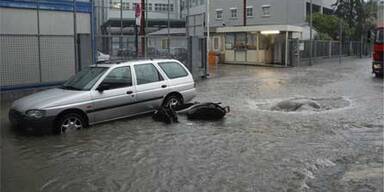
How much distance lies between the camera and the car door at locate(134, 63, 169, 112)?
1151 centimetres

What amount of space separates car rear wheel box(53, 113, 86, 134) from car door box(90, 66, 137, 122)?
1.12 feet

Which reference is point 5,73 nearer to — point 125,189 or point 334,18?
point 125,189

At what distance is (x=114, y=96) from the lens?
1080 cm

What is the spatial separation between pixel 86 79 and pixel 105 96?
731 millimetres

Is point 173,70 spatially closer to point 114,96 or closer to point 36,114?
point 114,96

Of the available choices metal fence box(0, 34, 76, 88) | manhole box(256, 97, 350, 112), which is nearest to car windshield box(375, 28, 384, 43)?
manhole box(256, 97, 350, 112)

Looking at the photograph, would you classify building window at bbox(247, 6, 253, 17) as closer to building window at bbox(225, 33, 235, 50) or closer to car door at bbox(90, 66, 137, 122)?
building window at bbox(225, 33, 235, 50)

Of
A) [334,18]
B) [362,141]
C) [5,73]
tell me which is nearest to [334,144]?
[362,141]

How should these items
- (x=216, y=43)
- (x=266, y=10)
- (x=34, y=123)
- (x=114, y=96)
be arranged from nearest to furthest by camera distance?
(x=34, y=123) → (x=114, y=96) → (x=216, y=43) → (x=266, y=10)

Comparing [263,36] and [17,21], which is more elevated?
[263,36]

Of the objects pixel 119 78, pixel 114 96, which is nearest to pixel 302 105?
pixel 119 78

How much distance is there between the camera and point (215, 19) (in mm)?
63969

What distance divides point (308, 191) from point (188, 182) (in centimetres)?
152

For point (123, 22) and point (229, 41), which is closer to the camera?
point (229, 41)
